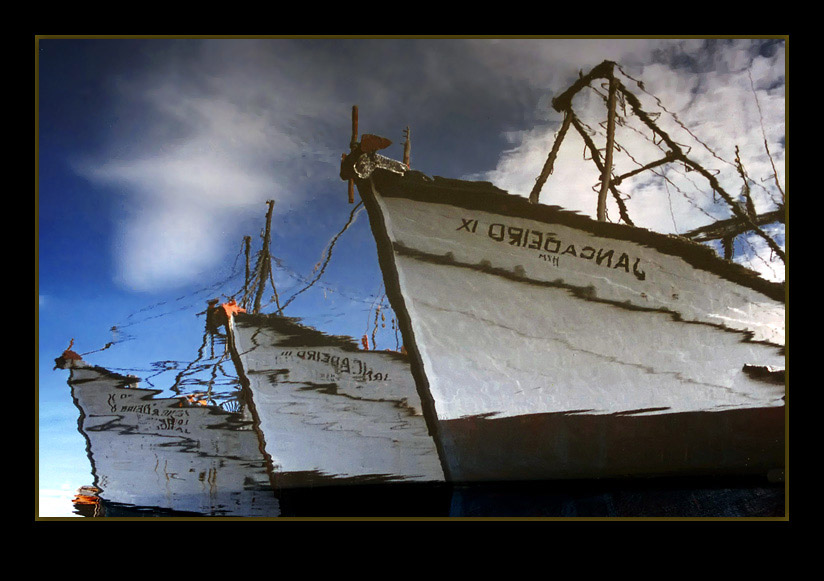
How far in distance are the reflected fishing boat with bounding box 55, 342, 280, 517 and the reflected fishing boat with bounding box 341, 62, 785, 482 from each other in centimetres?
141

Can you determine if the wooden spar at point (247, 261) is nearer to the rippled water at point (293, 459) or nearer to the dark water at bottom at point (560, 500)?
the rippled water at point (293, 459)

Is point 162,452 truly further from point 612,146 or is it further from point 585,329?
point 612,146

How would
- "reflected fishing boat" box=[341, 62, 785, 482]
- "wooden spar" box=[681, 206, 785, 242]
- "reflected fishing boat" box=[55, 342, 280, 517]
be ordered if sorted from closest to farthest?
"reflected fishing boat" box=[341, 62, 785, 482] → "wooden spar" box=[681, 206, 785, 242] → "reflected fishing boat" box=[55, 342, 280, 517]

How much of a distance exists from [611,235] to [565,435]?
122 centimetres

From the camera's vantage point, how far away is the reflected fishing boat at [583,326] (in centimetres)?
328

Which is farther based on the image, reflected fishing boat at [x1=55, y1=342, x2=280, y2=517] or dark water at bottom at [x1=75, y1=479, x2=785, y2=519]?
reflected fishing boat at [x1=55, y1=342, x2=280, y2=517]

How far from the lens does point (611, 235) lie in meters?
3.30

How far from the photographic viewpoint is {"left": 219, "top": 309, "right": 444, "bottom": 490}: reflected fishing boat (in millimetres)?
3438

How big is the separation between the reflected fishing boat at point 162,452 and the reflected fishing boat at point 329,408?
0.17 metres

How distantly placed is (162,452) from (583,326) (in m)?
2.81

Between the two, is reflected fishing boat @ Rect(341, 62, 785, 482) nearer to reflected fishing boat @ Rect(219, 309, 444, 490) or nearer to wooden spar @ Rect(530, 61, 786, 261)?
wooden spar @ Rect(530, 61, 786, 261)

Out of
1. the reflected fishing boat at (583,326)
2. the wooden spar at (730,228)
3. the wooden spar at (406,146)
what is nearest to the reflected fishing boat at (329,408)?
the reflected fishing boat at (583,326)

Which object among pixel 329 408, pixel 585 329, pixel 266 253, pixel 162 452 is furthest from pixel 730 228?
pixel 162 452

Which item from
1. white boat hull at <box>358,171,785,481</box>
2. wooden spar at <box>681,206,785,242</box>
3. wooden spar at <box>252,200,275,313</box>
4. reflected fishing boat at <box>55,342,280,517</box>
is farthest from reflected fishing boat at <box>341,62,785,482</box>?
reflected fishing boat at <box>55,342,280,517</box>
